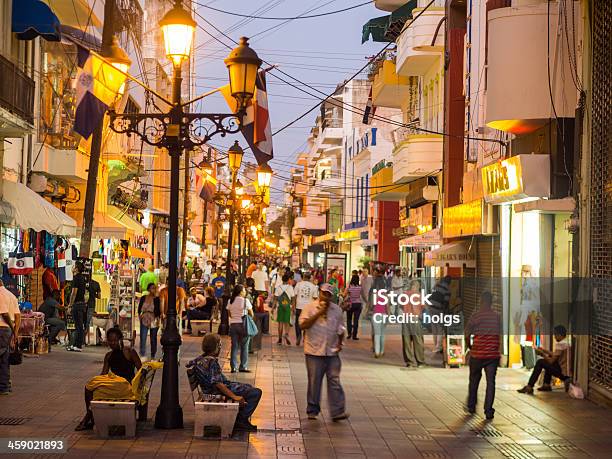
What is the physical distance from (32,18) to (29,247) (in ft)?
18.6

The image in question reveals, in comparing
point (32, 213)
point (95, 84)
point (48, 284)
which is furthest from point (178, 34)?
point (48, 284)

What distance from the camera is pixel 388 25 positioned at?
37.6 meters

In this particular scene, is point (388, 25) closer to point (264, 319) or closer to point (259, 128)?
point (264, 319)

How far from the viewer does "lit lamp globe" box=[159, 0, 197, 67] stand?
12742 millimetres

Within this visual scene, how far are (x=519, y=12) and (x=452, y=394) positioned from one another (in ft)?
21.2

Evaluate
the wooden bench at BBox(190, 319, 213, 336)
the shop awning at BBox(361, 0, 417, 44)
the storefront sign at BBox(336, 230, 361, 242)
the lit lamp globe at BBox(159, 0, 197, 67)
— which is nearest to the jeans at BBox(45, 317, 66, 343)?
the wooden bench at BBox(190, 319, 213, 336)

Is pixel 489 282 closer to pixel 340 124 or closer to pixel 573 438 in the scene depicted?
pixel 573 438

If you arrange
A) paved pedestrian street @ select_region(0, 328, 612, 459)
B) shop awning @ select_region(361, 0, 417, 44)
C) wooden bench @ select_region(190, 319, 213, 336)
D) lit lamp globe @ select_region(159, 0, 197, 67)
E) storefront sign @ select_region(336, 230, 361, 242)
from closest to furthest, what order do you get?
paved pedestrian street @ select_region(0, 328, 612, 459)
lit lamp globe @ select_region(159, 0, 197, 67)
wooden bench @ select_region(190, 319, 213, 336)
shop awning @ select_region(361, 0, 417, 44)
storefront sign @ select_region(336, 230, 361, 242)

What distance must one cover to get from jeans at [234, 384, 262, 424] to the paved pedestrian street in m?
0.24

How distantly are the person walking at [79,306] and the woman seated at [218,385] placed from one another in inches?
397

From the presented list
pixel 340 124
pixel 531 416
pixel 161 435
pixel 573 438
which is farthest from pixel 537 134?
pixel 340 124

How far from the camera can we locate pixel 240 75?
43.6ft

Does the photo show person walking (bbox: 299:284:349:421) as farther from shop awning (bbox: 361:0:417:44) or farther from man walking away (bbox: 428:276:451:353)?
shop awning (bbox: 361:0:417:44)

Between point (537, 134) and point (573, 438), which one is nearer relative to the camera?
point (573, 438)
